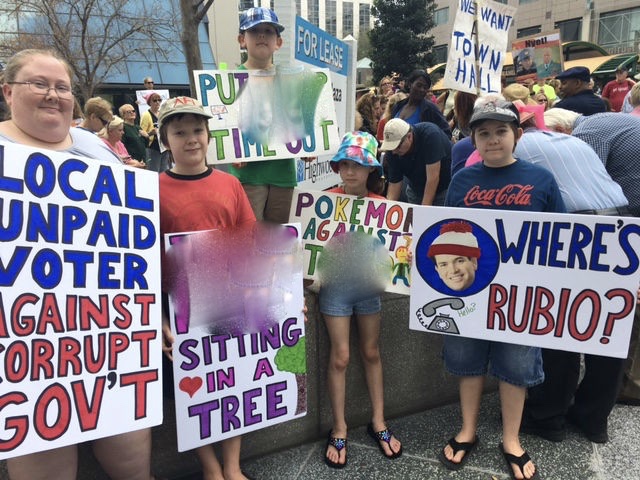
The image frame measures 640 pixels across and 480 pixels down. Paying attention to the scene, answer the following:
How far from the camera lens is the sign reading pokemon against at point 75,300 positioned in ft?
4.93

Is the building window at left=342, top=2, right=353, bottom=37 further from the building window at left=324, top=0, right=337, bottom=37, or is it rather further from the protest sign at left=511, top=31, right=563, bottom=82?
the protest sign at left=511, top=31, right=563, bottom=82

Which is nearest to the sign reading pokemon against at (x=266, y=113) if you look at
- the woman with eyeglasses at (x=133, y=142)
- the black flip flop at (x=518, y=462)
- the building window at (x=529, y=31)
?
the black flip flop at (x=518, y=462)

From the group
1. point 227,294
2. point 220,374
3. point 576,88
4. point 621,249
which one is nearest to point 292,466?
point 220,374

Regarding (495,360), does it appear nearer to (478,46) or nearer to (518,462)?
(518,462)

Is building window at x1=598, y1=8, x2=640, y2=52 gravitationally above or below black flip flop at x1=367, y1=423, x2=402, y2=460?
above

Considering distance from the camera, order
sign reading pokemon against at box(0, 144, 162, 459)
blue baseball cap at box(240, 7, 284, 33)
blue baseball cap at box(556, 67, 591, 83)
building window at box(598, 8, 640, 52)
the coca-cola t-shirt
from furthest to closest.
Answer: building window at box(598, 8, 640, 52), blue baseball cap at box(556, 67, 591, 83), blue baseball cap at box(240, 7, 284, 33), the coca-cola t-shirt, sign reading pokemon against at box(0, 144, 162, 459)

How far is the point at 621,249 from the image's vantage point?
2062 mm

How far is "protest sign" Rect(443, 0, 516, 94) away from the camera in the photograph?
14.5 ft

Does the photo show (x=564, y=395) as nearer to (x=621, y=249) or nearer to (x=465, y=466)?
(x=465, y=466)

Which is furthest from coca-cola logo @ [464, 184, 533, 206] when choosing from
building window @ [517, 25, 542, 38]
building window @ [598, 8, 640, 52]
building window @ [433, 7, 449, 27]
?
building window @ [433, 7, 449, 27]

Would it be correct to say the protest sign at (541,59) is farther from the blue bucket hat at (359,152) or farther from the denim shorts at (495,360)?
the denim shorts at (495,360)

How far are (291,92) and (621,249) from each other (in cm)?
198

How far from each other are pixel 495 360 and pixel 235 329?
4.22 ft

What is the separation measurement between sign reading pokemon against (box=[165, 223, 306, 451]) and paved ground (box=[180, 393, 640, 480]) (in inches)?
16.4
